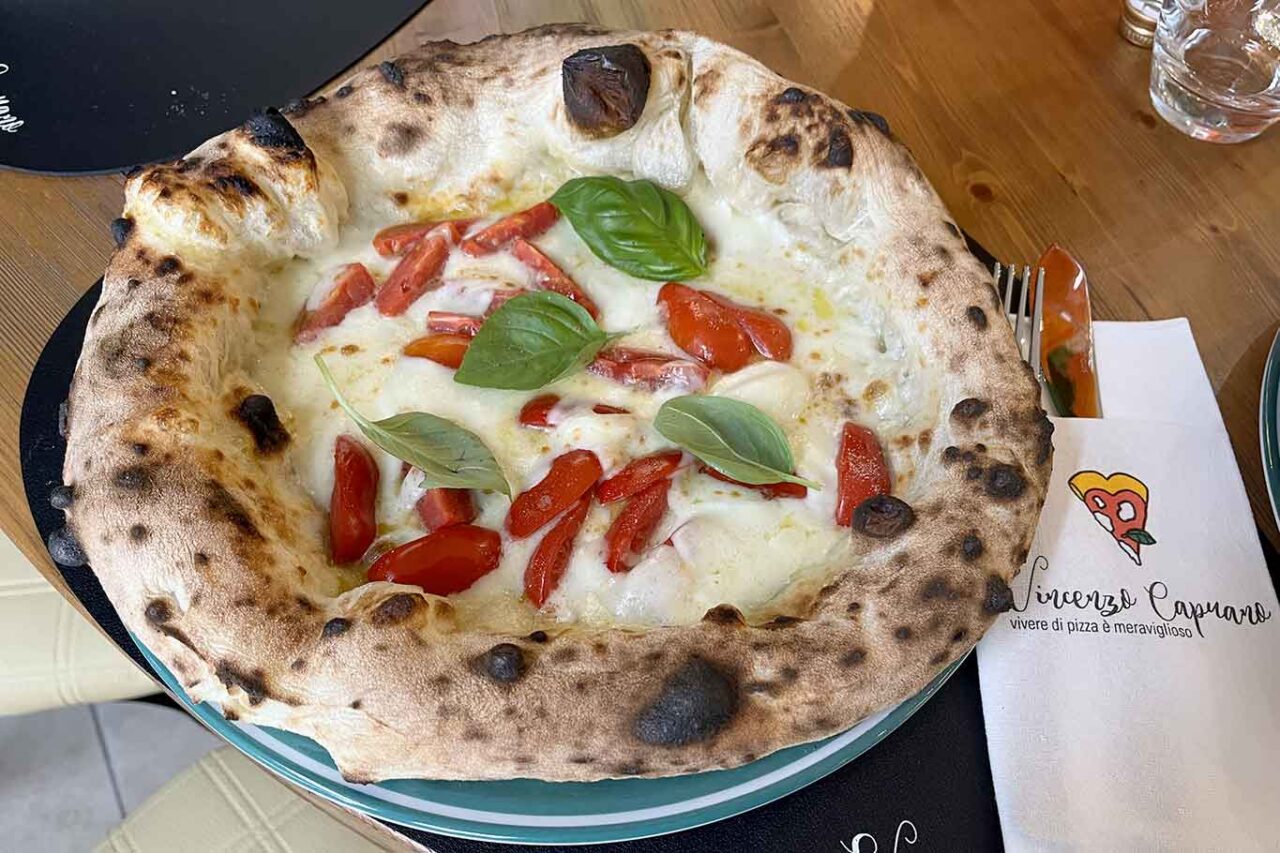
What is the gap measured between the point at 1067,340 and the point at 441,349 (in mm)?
961

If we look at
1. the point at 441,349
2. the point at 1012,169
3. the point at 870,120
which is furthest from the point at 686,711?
the point at 1012,169

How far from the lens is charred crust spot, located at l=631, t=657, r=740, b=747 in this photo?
1.07m

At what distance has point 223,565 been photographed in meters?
1.17

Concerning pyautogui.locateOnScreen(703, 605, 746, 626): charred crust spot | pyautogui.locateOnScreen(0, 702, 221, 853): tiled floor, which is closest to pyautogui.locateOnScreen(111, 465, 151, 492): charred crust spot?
pyautogui.locateOnScreen(703, 605, 746, 626): charred crust spot

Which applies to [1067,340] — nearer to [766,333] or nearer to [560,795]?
[766,333]

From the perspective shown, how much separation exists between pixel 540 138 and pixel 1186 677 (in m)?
1.23

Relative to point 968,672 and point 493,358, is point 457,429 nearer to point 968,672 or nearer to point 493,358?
point 493,358

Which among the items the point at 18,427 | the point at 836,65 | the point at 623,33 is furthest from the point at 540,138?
the point at 18,427

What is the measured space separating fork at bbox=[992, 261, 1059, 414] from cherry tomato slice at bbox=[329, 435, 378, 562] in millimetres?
964

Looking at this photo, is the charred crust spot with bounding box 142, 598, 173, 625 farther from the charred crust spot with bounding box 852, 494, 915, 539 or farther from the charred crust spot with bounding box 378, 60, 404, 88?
the charred crust spot with bounding box 378, 60, 404, 88

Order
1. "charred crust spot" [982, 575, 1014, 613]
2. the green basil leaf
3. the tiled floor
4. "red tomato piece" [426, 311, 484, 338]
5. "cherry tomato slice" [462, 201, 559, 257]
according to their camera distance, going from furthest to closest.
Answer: the tiled floor, "cherry tomato slice" [462, 201, 559, 257], "red tomato piece" [426, 311, 484, 338], the green basil leaf, "charred crust spot" [982, 575, 1014, 613]

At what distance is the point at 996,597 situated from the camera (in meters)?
1.18

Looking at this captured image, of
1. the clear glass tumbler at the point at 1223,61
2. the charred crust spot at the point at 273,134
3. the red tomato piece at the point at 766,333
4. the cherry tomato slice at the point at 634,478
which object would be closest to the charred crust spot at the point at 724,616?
the cherry tomato slice at the point at 634,478

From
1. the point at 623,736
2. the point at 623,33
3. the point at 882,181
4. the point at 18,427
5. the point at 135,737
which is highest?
the point at 623,33
